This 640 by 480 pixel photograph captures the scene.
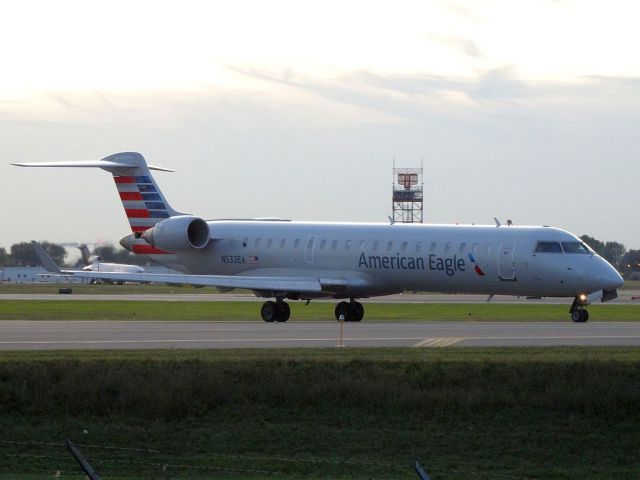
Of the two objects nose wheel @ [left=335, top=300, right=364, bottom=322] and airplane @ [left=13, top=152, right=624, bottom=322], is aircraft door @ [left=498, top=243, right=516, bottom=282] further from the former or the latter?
nose wheel @ [left=335, top=300, right=364, bottom=322]

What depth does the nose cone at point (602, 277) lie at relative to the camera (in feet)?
135

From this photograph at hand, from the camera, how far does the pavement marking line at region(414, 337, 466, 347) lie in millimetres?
30020

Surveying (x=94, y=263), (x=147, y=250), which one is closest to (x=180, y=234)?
(x=147, y=250)

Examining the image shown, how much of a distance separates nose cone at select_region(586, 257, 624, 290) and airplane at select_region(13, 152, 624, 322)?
3 cm

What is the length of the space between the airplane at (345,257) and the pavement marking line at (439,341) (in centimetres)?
973

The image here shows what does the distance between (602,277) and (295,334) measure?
1169 centimetres

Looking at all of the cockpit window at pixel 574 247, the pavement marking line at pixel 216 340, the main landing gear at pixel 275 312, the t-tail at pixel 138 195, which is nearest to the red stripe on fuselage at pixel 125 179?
the t-tail at pixel 138 195

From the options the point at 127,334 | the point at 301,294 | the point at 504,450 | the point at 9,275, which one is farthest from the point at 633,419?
the point at 9,275

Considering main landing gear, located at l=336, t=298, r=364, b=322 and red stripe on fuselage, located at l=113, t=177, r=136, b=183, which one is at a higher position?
red stripe on fuselage, located at l=113, t=177, r=136, b=183

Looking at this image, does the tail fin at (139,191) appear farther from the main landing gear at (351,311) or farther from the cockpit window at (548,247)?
the cockpit window at (548,247)

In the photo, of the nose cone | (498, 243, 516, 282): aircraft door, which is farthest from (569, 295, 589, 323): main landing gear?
(498, 243, 516, 282): aircraft door

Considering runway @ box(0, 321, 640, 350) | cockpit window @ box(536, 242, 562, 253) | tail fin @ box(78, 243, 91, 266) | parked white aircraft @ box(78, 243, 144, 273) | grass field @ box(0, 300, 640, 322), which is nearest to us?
runway @ box(0, 321, 640, 350)

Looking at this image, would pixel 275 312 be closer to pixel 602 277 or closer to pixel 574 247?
pixel 574 247

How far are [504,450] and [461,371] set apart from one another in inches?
155
